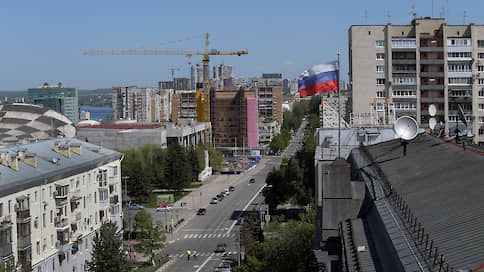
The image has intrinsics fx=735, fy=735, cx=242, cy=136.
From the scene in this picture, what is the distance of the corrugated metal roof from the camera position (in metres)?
12.9

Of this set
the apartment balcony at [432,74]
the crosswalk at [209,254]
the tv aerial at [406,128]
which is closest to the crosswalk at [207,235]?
the crosswalk at [209,254]

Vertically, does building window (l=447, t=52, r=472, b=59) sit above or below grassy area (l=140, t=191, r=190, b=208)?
above

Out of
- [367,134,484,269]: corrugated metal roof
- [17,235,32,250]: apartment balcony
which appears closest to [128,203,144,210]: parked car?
[17,235,32,250]: apartment balcony

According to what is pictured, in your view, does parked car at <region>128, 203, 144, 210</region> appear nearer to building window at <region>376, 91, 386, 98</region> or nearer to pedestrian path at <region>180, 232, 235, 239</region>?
pedestrian path at <region>180, 232, 235, 239</region>

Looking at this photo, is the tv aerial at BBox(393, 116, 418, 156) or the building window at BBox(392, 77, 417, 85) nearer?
the tv aerial at BBox(393, 116, 418, 156)

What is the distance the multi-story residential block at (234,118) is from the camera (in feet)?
455

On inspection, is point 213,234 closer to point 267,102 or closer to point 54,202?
point 54,202

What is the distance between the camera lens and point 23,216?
34.1 m

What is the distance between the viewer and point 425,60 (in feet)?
211

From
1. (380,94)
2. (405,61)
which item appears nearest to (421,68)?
(405,61)

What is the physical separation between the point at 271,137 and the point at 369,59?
286 feet

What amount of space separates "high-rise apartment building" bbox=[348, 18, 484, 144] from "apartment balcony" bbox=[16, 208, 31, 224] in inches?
1462

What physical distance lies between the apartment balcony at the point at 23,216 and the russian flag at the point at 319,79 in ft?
46.2

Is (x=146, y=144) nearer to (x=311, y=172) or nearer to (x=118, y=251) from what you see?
(x=311, y=172)
